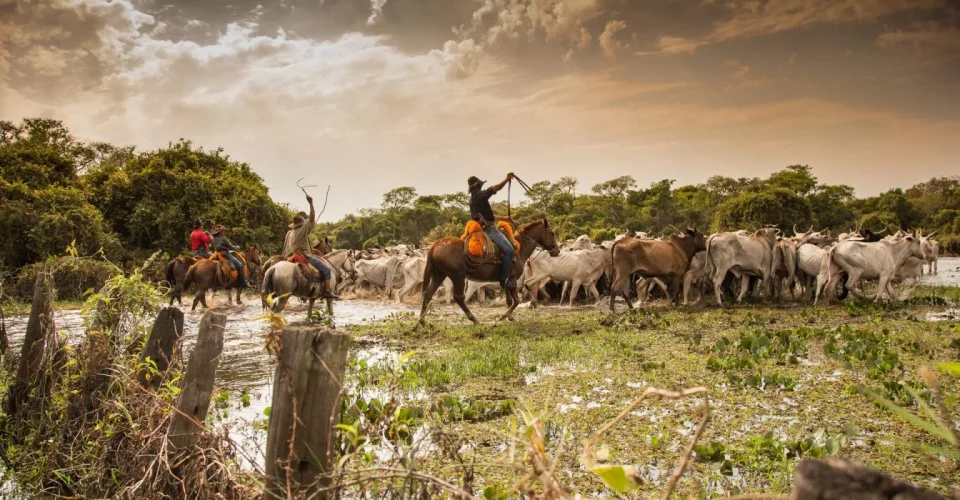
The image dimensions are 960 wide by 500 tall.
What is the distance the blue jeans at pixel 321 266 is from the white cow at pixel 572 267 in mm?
6200

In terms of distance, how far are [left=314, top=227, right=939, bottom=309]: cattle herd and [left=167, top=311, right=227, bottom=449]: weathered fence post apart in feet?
40.9

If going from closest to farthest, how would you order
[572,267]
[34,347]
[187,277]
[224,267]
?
[34,347], [187,277], [224,267], [572,267]

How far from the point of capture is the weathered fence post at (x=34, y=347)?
527 centimetres

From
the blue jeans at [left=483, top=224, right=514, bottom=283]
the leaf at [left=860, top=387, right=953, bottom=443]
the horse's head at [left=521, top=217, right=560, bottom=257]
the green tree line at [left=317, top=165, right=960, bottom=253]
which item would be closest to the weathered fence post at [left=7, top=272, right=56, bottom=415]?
the leaf at [left=860, top=387, right=953, bottom=443]

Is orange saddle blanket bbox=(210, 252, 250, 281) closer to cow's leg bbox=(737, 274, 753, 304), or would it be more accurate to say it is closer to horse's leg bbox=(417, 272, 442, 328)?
horse's leg bbox=(417, 272, 442, 328)

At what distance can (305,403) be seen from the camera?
2580mm

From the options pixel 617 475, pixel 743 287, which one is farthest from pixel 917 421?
pixel 743 287

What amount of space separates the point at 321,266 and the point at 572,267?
24.1ft

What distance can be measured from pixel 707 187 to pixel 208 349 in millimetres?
82698

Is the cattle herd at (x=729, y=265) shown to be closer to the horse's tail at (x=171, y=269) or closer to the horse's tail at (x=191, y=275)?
the horse's tail at (x=191, y=275)

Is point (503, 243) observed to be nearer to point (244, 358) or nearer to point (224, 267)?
point (244, 358)

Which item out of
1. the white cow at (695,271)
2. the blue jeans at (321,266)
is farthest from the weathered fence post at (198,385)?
the white cow at (695,271)

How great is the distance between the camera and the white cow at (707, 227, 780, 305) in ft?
51.2

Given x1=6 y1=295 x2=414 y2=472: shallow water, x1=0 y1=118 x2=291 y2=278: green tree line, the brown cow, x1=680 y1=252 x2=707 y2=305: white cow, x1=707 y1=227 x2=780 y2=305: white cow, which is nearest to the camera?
x1=6 y1=295 x2=414 y2=472: shallow water
